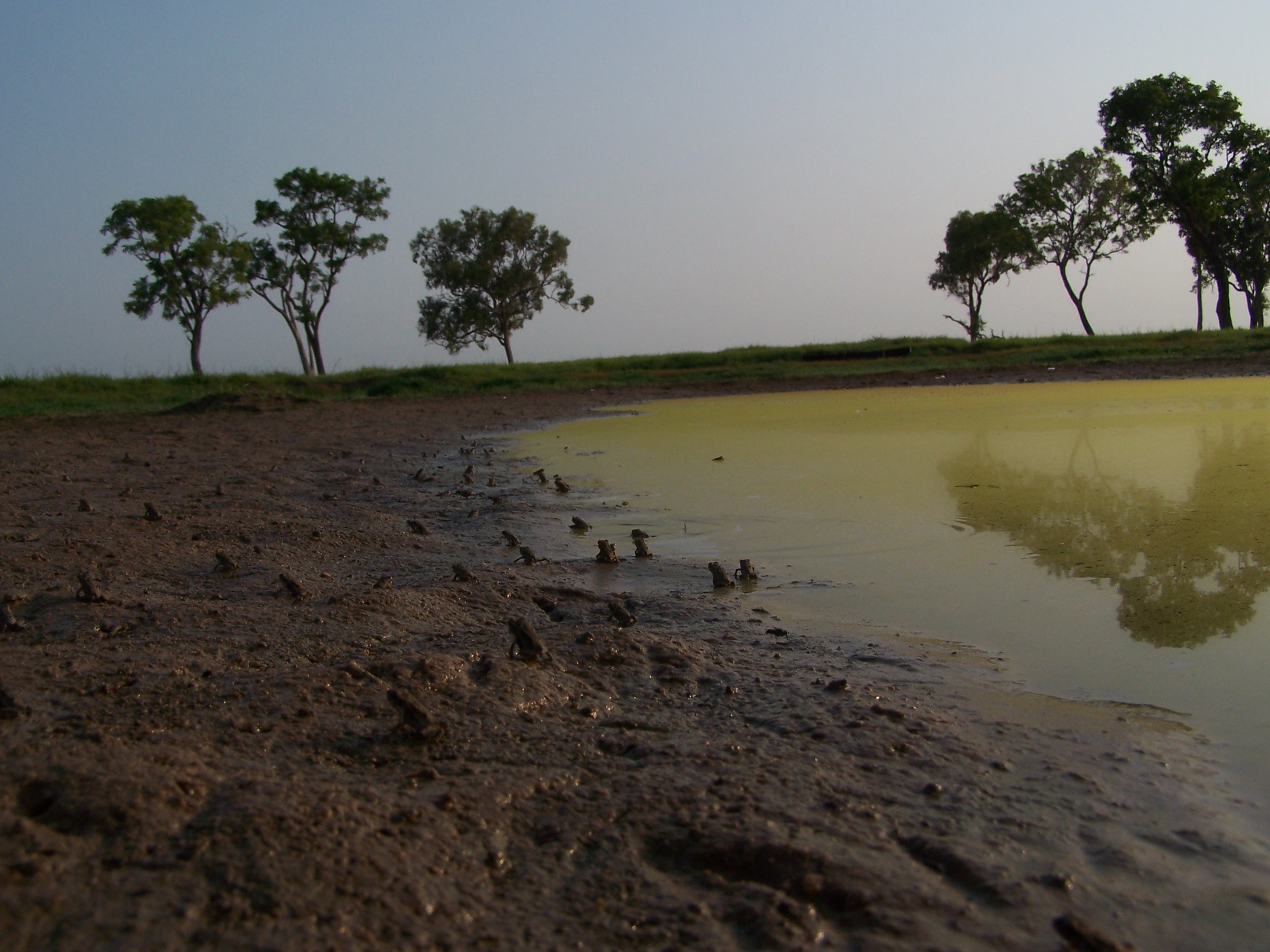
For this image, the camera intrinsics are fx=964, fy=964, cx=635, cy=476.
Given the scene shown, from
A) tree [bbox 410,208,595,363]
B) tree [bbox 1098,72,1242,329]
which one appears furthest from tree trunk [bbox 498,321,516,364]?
tree [bbox 1098,72,1242,329]

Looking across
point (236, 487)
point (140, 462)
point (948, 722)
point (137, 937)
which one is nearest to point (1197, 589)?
point (948, 722)

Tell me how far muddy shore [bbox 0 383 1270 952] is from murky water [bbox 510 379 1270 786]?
0.29 meters

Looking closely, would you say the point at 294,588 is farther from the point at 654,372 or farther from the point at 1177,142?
the point at 1177,142

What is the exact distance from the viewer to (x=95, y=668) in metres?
2.46

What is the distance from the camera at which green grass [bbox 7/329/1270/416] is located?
19234 mm

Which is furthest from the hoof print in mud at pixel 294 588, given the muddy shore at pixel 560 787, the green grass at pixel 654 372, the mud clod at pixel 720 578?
the green grass at pixel 654 372

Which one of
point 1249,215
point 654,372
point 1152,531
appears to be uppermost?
point 1249,215

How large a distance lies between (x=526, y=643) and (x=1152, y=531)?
10.2ft

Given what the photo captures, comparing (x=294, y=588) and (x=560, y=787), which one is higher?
(x=294, y=588)

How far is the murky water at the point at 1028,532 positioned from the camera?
109 inches

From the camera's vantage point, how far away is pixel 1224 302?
29531 mm

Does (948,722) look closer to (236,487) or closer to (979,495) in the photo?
(979,495)

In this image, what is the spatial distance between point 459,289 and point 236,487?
31611 mm

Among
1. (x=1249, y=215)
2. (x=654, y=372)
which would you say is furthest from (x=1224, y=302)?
(x=654, y=372)
